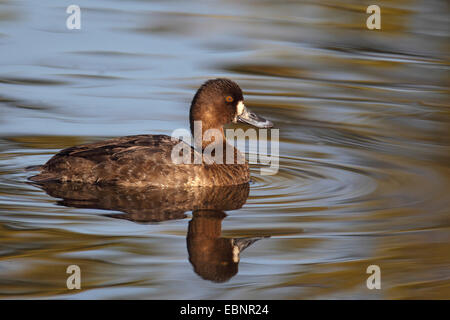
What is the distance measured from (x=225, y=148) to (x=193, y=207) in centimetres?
141

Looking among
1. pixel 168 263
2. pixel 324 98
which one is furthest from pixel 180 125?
pixel 168 263

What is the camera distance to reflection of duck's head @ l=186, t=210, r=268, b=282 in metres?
6.66

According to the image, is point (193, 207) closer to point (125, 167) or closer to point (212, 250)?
point (125, 167)

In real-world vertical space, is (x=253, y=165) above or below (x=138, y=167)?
below

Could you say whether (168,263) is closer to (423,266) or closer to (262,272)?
(262,272)

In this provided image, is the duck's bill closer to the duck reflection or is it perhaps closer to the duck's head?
the duck's head

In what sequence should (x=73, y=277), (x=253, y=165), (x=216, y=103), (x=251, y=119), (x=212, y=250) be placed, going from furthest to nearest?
(x=253, y=165) < (x=251, y=119) < (x=216, y=103) < (x=212, y=250) < (x=73, y=277)

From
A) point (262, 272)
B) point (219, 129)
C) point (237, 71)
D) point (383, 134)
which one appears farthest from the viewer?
point (237, 71)

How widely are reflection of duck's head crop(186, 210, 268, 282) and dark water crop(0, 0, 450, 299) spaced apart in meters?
0.02

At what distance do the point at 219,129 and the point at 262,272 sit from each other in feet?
10.4

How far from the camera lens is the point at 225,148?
9.43m

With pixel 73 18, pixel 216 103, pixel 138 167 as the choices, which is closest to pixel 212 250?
pixel 138 167

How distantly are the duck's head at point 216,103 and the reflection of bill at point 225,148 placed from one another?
0.08 m

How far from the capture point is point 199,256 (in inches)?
273
